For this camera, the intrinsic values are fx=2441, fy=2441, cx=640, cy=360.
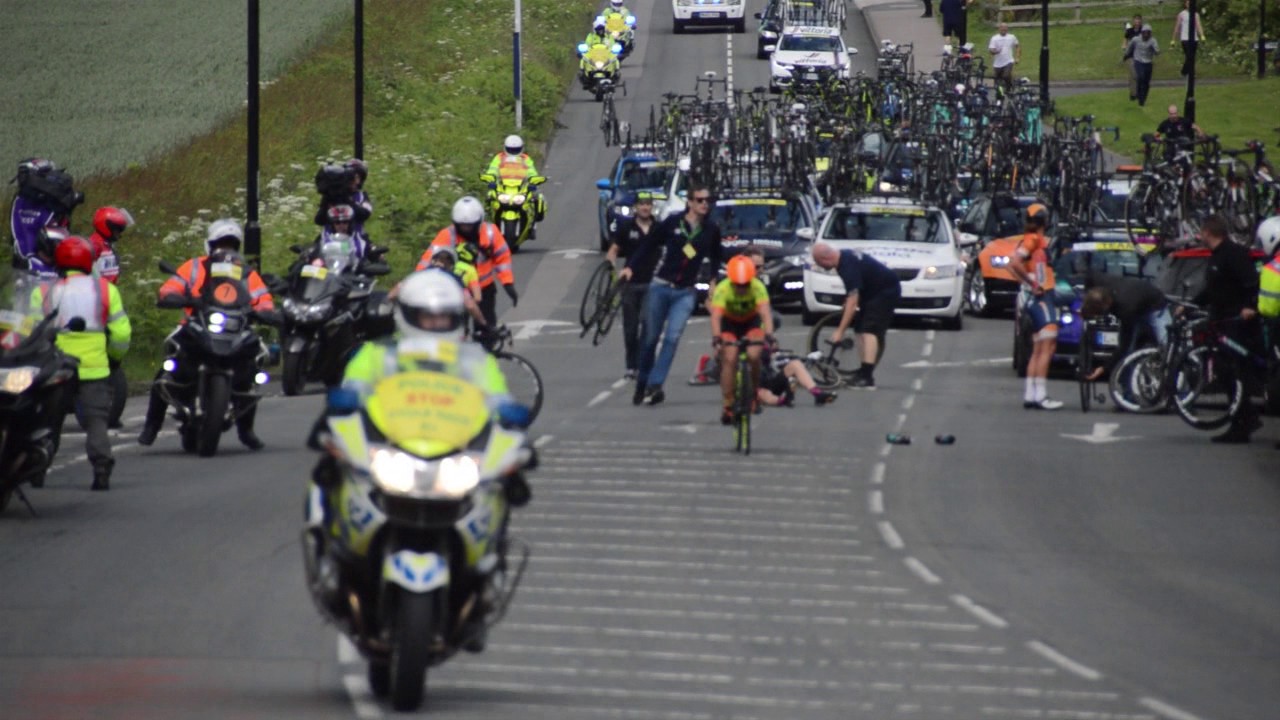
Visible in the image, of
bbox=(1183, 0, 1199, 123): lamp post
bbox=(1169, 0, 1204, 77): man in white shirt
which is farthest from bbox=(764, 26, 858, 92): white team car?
bbox=(1183, 0, 1199, 123): lamp post

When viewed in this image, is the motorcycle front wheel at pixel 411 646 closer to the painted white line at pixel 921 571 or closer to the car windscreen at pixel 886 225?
the painted white line at pixel 921 571

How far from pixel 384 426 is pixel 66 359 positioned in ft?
22.6

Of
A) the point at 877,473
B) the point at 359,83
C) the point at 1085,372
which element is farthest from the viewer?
the point at 359,83

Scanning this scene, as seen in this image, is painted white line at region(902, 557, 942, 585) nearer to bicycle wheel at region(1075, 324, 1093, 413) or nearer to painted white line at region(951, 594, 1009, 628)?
painted white line at region(951, 594, 1009, 628)

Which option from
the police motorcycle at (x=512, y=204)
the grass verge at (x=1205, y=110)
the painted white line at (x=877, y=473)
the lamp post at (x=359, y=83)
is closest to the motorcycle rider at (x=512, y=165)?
the police motorcycle at (x=512, y=204)

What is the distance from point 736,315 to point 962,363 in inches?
343

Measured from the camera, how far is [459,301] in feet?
33.0

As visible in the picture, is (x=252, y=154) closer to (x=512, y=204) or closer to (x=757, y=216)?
(x=757, y=216)

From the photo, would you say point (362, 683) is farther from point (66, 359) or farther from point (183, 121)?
point (183, 121)

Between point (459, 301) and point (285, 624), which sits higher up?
point (459, 301)

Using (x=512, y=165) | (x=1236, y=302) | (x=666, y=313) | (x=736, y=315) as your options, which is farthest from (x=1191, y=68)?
(x=736, y=315)

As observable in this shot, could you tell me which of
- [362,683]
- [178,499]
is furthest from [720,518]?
[362,683]

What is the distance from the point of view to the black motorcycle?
21.2 m

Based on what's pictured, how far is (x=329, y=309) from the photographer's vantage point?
21172mm
